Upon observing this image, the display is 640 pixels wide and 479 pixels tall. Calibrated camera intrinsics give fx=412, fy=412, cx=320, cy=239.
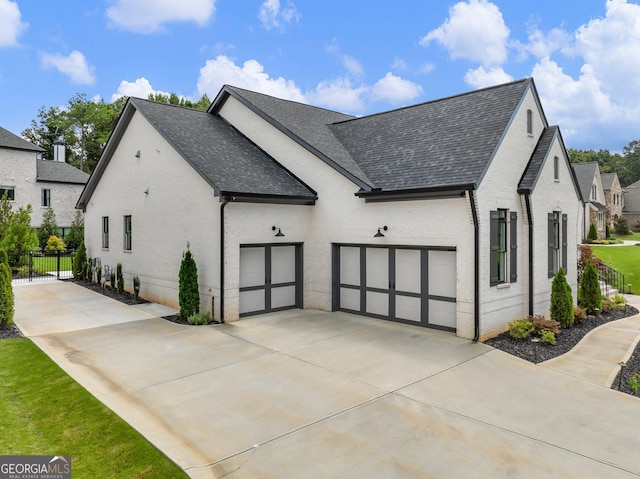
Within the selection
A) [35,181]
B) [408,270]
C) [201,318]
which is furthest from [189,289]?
[35,181]

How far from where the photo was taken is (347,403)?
6.52 meters

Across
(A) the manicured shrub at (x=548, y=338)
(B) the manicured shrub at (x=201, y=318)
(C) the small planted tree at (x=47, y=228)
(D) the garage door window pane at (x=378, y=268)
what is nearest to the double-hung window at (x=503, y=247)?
(A) the manicured shrub at (x=548, y=338)

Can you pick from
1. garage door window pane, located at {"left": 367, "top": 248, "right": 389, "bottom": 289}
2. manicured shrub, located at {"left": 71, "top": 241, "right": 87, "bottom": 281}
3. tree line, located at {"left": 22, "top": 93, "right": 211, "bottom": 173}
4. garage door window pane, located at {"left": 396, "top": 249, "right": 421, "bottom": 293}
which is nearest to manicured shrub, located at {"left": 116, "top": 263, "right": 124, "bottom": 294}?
manicured shrub, located at {"left": 71, "top": 241, "right": 87, "bottom": 281}

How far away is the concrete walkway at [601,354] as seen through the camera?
8234 mm

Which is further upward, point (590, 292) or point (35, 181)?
point (35, 181)

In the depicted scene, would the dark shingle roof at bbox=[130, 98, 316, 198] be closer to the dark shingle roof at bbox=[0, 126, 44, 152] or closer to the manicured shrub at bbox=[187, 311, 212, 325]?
the manicured shrub at bbox=[187, 311, 212, 325]

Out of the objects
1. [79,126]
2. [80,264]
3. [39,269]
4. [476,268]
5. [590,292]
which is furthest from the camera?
[79,126]

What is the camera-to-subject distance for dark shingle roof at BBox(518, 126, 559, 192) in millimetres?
11578

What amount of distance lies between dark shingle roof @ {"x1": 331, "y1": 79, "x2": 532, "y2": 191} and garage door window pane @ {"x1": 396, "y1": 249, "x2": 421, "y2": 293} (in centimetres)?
188

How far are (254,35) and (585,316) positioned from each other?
65.5 feet

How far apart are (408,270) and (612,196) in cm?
5634

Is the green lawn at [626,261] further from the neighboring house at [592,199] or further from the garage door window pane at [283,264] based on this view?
the garage door window pane at [283,264]

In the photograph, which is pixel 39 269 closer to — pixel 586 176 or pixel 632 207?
pixel 586 176

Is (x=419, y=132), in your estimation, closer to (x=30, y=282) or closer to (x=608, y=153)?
(x=30, y=282)
